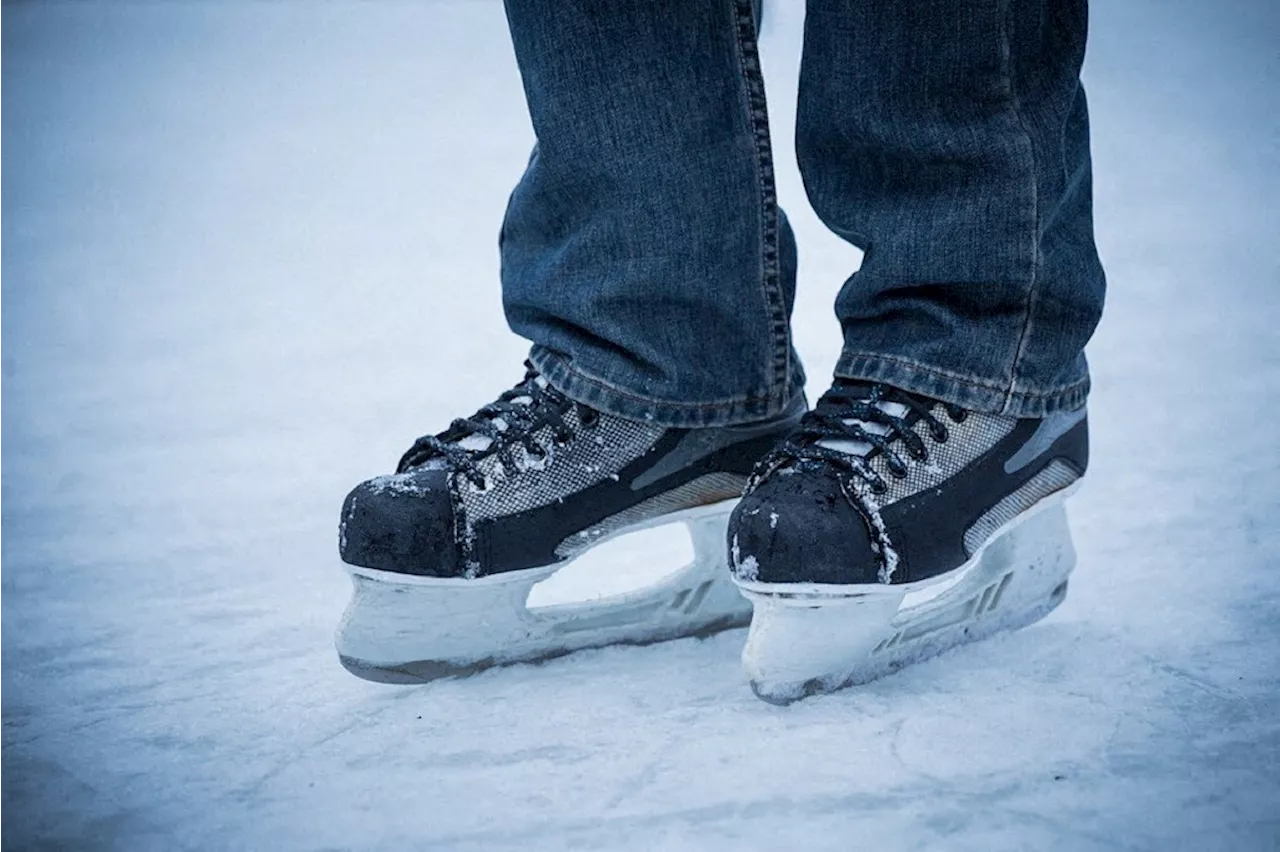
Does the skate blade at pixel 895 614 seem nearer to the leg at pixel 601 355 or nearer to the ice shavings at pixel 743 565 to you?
the ice shavings at pixel 743 565

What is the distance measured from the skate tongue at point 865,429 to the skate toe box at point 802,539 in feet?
0.12

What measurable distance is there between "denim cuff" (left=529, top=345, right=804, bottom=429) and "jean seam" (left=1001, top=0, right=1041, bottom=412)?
0.15 metres

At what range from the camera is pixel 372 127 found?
10.3ft

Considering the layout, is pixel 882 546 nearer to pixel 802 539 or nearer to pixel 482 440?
pixel 802 539

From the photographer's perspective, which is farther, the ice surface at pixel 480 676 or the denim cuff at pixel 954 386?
the denim cuff at pixel 954 386

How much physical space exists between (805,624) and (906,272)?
0.73ft

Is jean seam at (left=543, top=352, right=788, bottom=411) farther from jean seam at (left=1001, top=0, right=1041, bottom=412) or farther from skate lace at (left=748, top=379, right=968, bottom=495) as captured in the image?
jean seam at (left=1001, top=0, right=1041, bottom=412)

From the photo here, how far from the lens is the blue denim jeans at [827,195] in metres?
0.70

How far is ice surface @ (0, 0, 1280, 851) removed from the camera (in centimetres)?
60

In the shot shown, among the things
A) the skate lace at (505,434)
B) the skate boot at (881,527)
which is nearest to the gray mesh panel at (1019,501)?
the skate boot at (881,527)

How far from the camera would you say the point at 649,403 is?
76 cm

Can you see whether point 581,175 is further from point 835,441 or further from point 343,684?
point 343,684

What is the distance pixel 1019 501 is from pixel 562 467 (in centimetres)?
30

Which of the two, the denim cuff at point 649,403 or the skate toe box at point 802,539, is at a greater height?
the denim cuff at point 649,403
